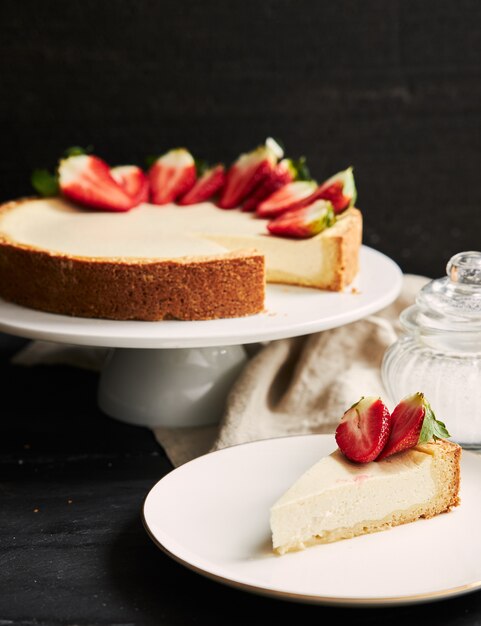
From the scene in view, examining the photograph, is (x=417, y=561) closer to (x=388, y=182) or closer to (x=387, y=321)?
(x=387, y=321)

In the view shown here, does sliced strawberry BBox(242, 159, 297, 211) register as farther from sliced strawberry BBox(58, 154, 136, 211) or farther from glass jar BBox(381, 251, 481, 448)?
glass jar BBox(381, 251, 481, 448)

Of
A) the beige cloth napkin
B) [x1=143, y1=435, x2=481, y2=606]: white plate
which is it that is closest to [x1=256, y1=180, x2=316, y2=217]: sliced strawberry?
the beige cloth napkin

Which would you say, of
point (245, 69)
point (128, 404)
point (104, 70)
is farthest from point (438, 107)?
point (128, 404)

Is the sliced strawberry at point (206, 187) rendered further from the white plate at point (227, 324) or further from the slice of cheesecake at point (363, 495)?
the slice of cheesecake at point (363, 495)

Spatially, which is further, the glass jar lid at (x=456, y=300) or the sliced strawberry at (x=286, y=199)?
the sliced strawberry at (x=286, y=199)

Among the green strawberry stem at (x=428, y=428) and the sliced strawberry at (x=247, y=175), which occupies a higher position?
the sliced strawberry at (x=247, y=175)

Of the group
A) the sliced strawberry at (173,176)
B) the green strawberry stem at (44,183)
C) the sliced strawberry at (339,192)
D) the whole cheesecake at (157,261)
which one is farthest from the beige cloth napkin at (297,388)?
the green strawberry stem at (44,183)

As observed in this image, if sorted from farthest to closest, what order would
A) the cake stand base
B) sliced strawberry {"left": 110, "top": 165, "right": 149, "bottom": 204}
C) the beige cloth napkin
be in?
1. sliced strawberry {"left": 110, "top": 165, "right": 149, "bottom": 204}
2. the cake stand base
3. the beige cloth napkin
